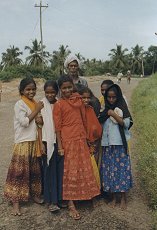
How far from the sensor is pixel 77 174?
437 centimetres

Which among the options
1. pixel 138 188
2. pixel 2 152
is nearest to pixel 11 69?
pixel 2 152

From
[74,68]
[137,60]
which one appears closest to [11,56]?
[137,60]

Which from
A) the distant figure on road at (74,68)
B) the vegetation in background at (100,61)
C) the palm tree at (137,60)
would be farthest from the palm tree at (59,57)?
the distant figure on road at (74,68)

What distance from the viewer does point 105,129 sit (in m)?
4.73

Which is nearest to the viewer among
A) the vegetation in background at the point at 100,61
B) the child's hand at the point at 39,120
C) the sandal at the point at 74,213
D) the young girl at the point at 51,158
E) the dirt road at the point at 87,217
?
the dirt road at the point at 87,217

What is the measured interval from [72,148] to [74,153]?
0.21ft

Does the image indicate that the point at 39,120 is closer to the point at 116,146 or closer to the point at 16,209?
the point at 116,146

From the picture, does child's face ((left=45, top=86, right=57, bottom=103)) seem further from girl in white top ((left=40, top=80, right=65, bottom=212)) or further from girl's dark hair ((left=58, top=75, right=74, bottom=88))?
girl's dark hair ((left=58, top=75, right=74, bottom=88))

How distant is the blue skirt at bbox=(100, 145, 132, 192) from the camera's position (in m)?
4.63

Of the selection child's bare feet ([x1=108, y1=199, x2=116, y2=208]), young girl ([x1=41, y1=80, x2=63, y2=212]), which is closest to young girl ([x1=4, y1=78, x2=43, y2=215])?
young girl ([x1=41, y1=80, x2=63, y2=212])

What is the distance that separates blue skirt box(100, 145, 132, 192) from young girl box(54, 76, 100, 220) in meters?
0.26

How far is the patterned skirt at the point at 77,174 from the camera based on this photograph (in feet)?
14.3

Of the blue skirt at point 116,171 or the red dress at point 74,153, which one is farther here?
the blue skirt at point 116,171

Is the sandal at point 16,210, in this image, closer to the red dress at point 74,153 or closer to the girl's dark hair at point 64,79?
the red dress at point 74,153
